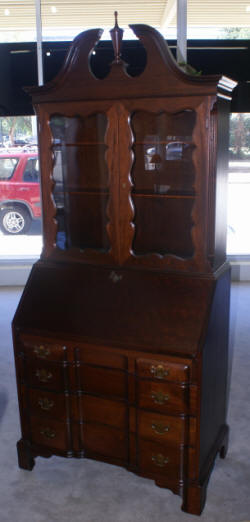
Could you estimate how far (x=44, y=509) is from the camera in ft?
7.18

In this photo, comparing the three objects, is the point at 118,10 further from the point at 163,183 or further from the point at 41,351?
the point at 41,351

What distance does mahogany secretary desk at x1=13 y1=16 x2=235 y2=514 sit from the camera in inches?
78.2

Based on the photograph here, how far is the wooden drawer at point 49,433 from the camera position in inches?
91.6

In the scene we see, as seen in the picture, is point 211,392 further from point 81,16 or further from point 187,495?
point 81,16

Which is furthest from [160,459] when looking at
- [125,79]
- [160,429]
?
[125,79]

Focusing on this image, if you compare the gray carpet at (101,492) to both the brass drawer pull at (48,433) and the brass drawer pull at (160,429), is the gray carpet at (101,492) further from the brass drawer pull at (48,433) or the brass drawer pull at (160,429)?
the brass drawer pull at (160,429)

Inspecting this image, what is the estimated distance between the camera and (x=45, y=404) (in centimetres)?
232

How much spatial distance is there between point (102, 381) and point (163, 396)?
0.94 feet

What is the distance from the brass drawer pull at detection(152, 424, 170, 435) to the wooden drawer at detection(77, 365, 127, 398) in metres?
0.18

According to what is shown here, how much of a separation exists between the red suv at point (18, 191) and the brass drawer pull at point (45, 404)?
136 inches

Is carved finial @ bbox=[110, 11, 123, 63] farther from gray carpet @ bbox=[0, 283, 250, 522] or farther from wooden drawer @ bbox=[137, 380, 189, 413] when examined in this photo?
gray carpet @ bbox=[0, 283, 250, 522]

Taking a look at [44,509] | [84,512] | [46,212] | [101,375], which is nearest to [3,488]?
[44,509]

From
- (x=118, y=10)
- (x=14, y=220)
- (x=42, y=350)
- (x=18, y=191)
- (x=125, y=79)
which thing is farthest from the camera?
(x=14, y=220)

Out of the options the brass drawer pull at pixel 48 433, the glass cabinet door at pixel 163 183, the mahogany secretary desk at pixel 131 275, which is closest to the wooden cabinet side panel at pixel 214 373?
the mahogany secretary desk at pixel 131 275
